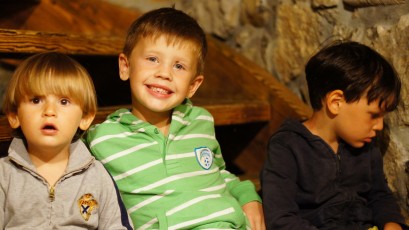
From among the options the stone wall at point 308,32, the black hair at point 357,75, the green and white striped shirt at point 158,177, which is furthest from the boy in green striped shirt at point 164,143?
the stone wall at point 308,32

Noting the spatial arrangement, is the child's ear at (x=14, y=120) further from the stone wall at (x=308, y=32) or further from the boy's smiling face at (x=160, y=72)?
the stone wall at (x=308, y=32)

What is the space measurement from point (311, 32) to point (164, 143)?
81 cm

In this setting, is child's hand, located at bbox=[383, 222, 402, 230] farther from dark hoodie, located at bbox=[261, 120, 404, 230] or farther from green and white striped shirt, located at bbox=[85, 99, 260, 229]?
green and white striped shirt, located at bbox=[85, 99, 260, 229]

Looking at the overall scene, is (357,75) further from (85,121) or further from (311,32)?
(85,121)

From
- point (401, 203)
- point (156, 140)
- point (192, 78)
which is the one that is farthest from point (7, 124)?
point (401, 203)

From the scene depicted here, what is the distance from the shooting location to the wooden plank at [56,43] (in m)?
1.35

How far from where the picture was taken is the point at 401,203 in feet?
5.16

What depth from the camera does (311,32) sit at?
1.78m

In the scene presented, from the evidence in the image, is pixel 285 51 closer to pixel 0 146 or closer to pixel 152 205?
pixel 152 205

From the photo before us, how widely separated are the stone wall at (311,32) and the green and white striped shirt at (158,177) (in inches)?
23.5

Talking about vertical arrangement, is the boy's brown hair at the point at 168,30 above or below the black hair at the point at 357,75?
above

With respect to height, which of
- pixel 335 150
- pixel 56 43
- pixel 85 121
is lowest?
pixel 335 150

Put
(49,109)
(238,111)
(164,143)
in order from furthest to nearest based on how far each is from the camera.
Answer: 1. (238,111)
2. (164,143)
3. (49,109)

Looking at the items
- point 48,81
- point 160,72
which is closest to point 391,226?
point 160,72
